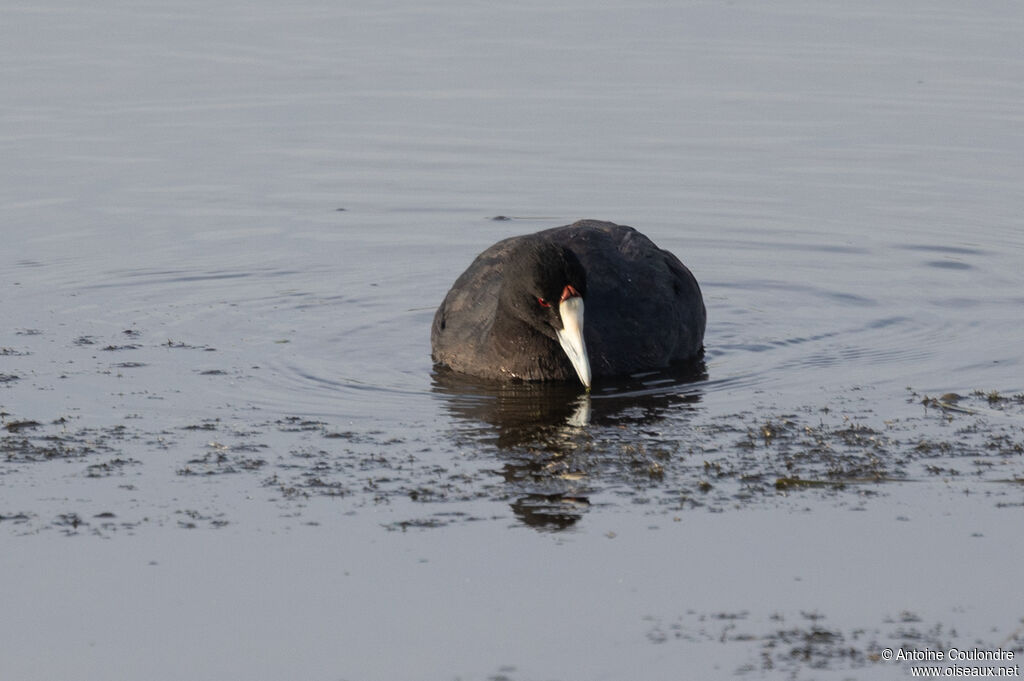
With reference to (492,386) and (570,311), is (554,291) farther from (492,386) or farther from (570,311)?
(492,386)

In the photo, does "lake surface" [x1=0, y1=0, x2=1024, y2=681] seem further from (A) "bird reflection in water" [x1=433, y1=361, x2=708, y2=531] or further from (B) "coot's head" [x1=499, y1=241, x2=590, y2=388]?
(B) "coot's head" [x1=499, y1=241, x2=590, y2=388]

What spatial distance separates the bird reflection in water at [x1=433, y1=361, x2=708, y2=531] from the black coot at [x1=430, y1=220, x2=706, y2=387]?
0.12 m

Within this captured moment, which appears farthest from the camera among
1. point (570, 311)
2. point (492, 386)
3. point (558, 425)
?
point (492, 386)

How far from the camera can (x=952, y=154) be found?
15.5 metres

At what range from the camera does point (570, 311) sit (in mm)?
9055

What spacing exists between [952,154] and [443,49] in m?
6.87

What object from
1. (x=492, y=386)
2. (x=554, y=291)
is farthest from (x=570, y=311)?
(x=492, y=386)

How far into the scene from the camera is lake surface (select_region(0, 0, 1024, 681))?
→ 5.92 meters

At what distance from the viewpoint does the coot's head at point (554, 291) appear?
29.7ft

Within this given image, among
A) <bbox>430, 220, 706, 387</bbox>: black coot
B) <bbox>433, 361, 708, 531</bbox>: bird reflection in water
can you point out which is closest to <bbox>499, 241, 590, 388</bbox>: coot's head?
<bbox>430, 220, 706, 387</bbox>: black coot

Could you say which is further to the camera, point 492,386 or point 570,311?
point 492,386

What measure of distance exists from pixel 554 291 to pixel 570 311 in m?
0.14

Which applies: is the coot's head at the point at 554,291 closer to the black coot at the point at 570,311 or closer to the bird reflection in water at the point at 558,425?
the black coot at the point at 570,311

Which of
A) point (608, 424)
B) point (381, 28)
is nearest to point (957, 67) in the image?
point (381, 28)
